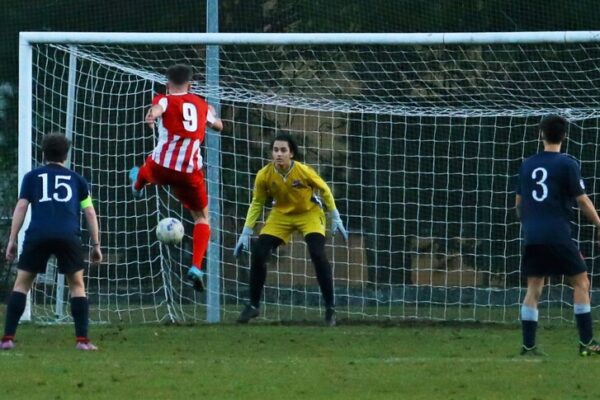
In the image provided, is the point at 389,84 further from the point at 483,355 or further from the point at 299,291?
the point at 483,355

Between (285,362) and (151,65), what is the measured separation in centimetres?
739

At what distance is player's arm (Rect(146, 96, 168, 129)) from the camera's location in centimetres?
1105

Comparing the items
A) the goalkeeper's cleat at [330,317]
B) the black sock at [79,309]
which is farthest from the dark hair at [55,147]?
the goalkeeper's cleat at [330,317]

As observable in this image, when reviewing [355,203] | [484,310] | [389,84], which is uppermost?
[389,84]

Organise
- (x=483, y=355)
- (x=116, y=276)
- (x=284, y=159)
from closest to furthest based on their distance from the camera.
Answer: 1. (x=483, y=355)
2. (x=284, y=159)
3. (x=116, y=276)

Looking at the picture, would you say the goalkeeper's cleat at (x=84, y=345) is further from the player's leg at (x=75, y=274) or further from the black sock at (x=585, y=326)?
the black sock at (x=585, y=326)

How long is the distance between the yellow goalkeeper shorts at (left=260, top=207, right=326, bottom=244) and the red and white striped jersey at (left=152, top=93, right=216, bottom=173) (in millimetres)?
1943

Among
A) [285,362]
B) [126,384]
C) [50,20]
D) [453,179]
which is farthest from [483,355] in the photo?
[50,20]

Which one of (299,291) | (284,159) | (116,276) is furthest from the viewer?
(299,291)

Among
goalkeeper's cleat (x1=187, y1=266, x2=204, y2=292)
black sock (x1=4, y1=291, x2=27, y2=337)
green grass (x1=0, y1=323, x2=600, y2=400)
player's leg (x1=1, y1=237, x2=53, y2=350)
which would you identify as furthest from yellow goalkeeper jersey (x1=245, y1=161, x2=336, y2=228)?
black sock (x1=4, y1=291, x2=27, y2=337)

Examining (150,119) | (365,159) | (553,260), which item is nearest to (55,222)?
(150,119)

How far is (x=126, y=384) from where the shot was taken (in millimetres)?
8719

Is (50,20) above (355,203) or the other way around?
above

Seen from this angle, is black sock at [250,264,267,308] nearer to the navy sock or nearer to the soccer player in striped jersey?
the soccer player in striped jersey
